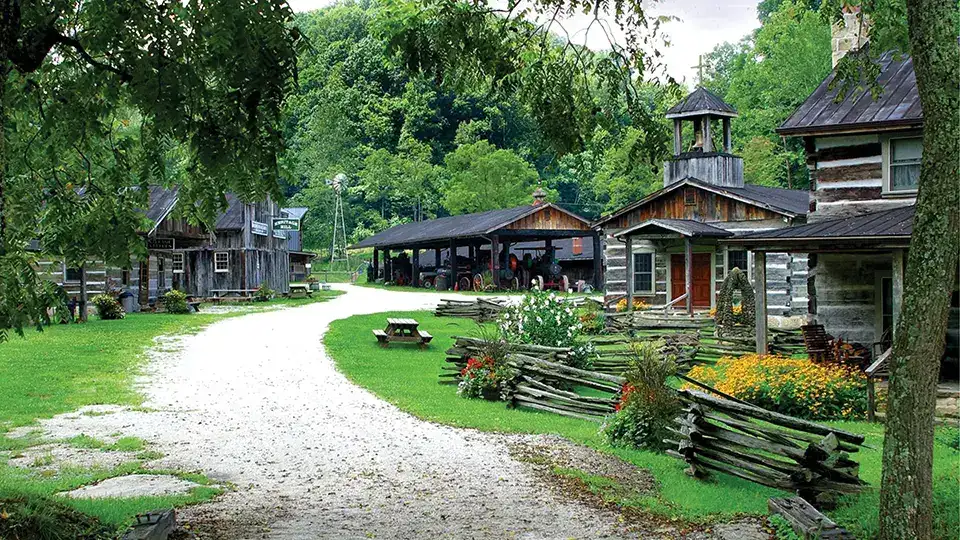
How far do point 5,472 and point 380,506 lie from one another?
4.39m

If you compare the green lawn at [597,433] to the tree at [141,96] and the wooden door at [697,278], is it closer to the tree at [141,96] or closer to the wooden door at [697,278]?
the tree at [141,96]

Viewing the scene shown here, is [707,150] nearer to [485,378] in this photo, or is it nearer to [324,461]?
[485,378]

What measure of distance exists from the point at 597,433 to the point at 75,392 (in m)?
9.72

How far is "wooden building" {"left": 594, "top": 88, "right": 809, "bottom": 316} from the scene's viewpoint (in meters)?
29.6

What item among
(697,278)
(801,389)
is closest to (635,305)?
(697,278)

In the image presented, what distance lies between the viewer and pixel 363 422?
1373cm

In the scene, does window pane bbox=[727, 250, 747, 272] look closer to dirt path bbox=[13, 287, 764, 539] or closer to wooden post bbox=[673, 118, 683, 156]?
wooden post bbox=[673, 118, 683, 156]

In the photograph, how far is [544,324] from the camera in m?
18.2

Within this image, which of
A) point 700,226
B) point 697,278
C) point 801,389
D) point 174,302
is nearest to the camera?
point 801,389

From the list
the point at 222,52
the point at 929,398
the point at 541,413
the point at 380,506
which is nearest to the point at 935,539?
the point at 929,398

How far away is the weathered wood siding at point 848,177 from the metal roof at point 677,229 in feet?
28.0

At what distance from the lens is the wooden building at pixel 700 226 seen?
29.6 m

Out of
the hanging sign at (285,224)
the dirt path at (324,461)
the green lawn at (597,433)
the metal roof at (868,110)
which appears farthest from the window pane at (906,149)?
the hanging sign at (285,224)

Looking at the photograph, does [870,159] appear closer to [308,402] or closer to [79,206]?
[308,402]
